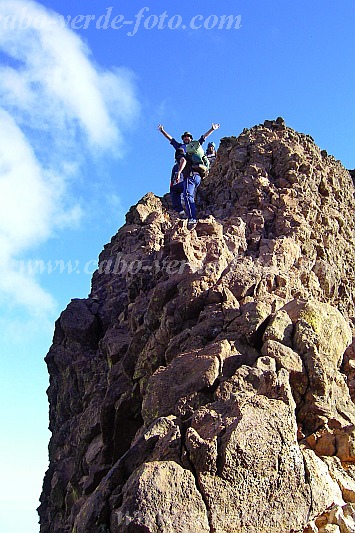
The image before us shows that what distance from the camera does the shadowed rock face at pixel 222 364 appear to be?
44.2 feet

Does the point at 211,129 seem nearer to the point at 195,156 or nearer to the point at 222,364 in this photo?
the point at 195,156

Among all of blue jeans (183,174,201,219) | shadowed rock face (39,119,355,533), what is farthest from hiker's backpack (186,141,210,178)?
shadowed rock face (39,119,355,533)

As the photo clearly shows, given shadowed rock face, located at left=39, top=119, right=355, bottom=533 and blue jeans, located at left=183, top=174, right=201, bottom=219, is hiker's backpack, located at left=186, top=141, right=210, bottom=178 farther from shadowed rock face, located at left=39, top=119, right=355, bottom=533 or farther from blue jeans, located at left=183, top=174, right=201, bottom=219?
shadowed rock face, located at left=39, top=119, right=355, bottom=533

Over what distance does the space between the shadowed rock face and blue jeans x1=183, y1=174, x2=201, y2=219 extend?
1275 millimetres

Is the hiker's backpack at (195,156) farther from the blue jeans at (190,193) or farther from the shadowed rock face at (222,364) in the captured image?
the shadowed rock face at (222,364)

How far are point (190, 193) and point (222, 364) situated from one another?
14.7m

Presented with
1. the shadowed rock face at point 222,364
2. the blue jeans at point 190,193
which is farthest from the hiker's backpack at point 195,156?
the shadowed rock face at point 222,364

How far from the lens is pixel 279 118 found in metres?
34.3

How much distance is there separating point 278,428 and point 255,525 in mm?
2297

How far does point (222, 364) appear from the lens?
16.6m

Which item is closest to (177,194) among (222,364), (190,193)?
(190,193)

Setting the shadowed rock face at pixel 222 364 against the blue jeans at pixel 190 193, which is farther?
the blue jeans at pixel 190 193

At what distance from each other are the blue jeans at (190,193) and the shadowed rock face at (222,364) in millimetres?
1275

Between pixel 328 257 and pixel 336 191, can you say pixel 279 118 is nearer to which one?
pixel 336 191
